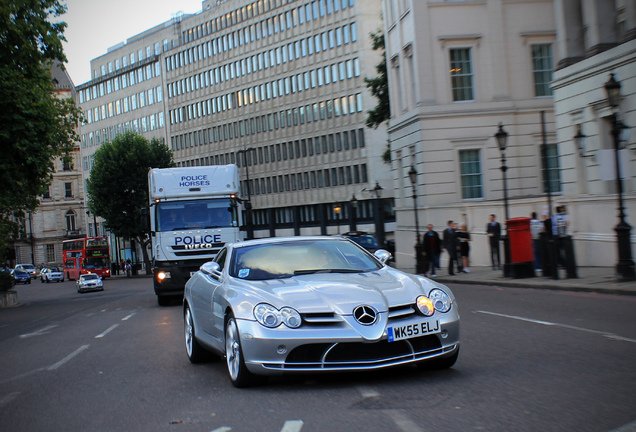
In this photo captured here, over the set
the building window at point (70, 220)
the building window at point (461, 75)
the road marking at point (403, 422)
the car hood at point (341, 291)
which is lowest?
the road marking at point (403, 422)

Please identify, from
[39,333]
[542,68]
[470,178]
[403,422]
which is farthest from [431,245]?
[403,422]

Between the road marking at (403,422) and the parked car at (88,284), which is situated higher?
the road marking at (403,422)

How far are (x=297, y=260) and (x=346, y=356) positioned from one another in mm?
1756

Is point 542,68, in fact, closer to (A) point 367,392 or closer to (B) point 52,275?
(A) point 367,392

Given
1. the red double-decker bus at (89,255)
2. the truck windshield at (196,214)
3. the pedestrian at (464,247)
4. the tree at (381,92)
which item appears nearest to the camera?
the truck windshield at (196,214)

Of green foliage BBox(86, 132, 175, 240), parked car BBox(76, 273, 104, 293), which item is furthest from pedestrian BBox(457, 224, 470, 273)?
green foliage BBox(86, 132, 175, 240)

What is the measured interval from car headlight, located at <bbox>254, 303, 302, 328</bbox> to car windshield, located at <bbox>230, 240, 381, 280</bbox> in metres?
1.01

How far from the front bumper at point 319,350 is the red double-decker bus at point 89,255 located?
7796 centimetres

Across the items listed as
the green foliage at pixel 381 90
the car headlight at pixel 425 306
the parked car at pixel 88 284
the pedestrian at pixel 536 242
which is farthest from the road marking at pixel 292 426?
the parked car at pixel 88 284

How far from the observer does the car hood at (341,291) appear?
7.23m

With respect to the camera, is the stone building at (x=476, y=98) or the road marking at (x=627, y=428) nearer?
the road marking at (x=627, y=428)

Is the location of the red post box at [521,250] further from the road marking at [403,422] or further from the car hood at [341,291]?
the road marking at [403,422]

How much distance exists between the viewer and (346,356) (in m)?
7.18

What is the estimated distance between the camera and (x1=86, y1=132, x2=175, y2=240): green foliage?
7775 centimetres
